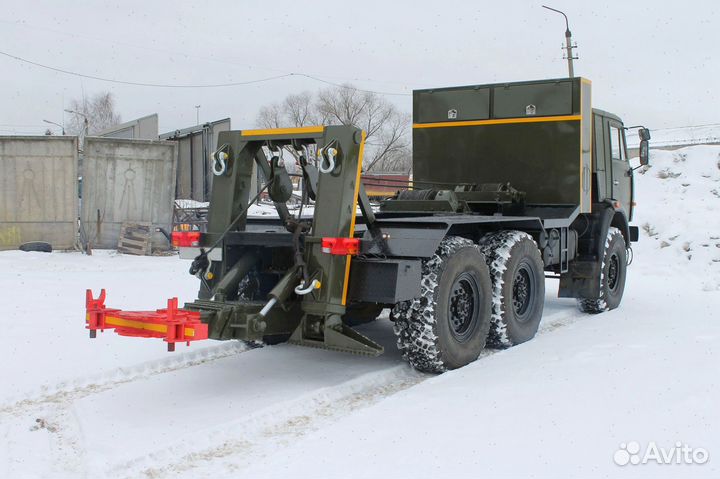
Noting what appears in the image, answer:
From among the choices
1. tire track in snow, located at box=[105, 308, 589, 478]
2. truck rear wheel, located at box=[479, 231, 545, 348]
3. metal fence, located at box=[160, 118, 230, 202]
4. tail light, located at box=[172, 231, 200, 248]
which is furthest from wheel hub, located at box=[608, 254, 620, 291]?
metal fence, located at box=[160, 118, 230, 202]

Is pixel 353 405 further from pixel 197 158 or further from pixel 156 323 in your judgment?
pixel 197 158

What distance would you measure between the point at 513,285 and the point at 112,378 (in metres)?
3.89

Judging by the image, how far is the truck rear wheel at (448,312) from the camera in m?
6.07

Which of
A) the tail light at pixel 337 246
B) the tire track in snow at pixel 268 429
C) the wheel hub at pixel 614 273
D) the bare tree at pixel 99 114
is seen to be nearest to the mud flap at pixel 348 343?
the tire track in snow at pixel 268 429

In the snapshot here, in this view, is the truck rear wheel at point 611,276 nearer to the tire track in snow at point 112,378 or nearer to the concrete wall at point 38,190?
the tire track in snow at point 112,378

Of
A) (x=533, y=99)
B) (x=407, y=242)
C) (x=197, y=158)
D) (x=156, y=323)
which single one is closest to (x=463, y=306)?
(x=407, y=242)

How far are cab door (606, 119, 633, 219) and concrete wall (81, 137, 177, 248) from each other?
30.7 ft

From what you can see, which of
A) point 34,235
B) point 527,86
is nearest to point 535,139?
point 527,86

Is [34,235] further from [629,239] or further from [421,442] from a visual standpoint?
[421,442]

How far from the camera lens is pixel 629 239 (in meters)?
10.7

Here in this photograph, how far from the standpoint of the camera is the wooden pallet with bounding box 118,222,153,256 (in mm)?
15453

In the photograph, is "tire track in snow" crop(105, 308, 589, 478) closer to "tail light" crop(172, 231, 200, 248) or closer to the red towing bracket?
the red towing bracket

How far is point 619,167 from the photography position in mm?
10281

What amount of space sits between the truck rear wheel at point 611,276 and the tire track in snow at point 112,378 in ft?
15.3
